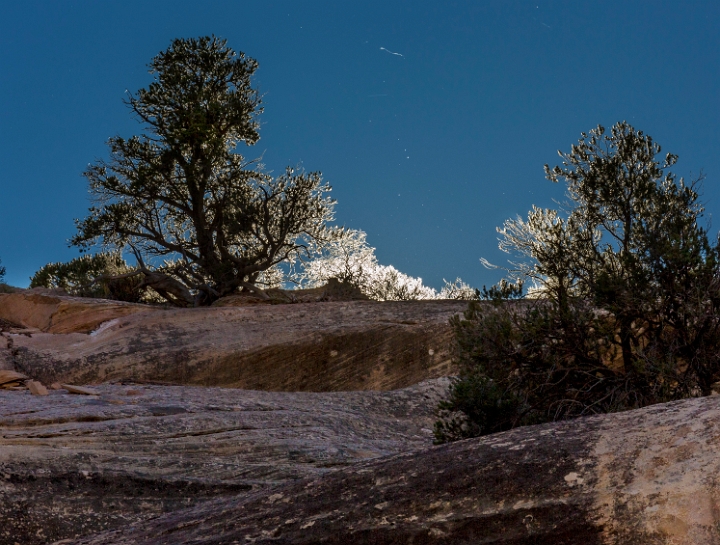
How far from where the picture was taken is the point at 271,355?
51.1 feet

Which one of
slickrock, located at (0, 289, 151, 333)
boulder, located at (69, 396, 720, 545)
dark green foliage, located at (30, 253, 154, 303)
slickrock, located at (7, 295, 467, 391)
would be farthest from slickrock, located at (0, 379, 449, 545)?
dark green foliage, located at (30, 253, 154, 303)

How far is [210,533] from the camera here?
3992 millimetres

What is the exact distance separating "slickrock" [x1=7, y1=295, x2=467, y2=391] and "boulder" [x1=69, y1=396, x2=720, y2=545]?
35.7 ft

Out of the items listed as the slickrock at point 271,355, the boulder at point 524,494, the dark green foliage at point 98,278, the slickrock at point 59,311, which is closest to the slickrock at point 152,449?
the boulder at point 524,494

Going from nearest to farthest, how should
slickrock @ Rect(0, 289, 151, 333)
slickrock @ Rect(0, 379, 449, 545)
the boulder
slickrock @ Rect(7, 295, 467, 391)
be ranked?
the boulder
slickrock @ Rect(0, 379, 449, 545)
slickrock @ Rect(7, 295, 467, 391)
slickrock @ Rect(0, 289, 151, 333)

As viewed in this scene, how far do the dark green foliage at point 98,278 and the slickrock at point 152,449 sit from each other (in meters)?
17.8

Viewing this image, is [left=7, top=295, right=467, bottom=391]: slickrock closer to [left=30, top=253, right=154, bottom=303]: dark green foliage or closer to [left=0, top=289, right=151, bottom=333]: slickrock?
[left=0, top=289, right=151, bottom=333]: slickrock

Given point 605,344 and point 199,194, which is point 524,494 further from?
point 199,194

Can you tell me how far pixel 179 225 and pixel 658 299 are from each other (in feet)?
73.5

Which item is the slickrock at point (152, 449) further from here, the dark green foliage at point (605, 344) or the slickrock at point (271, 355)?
the slickrock at point (271, 355)

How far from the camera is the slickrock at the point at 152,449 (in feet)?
20.1

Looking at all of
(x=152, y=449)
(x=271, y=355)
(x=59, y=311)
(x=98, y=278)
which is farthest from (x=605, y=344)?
(x=98, y=278)

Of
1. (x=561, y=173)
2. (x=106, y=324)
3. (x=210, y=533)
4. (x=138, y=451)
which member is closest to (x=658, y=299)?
(x=138, y=451)

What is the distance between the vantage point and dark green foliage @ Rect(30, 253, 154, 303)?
90.8 ft
